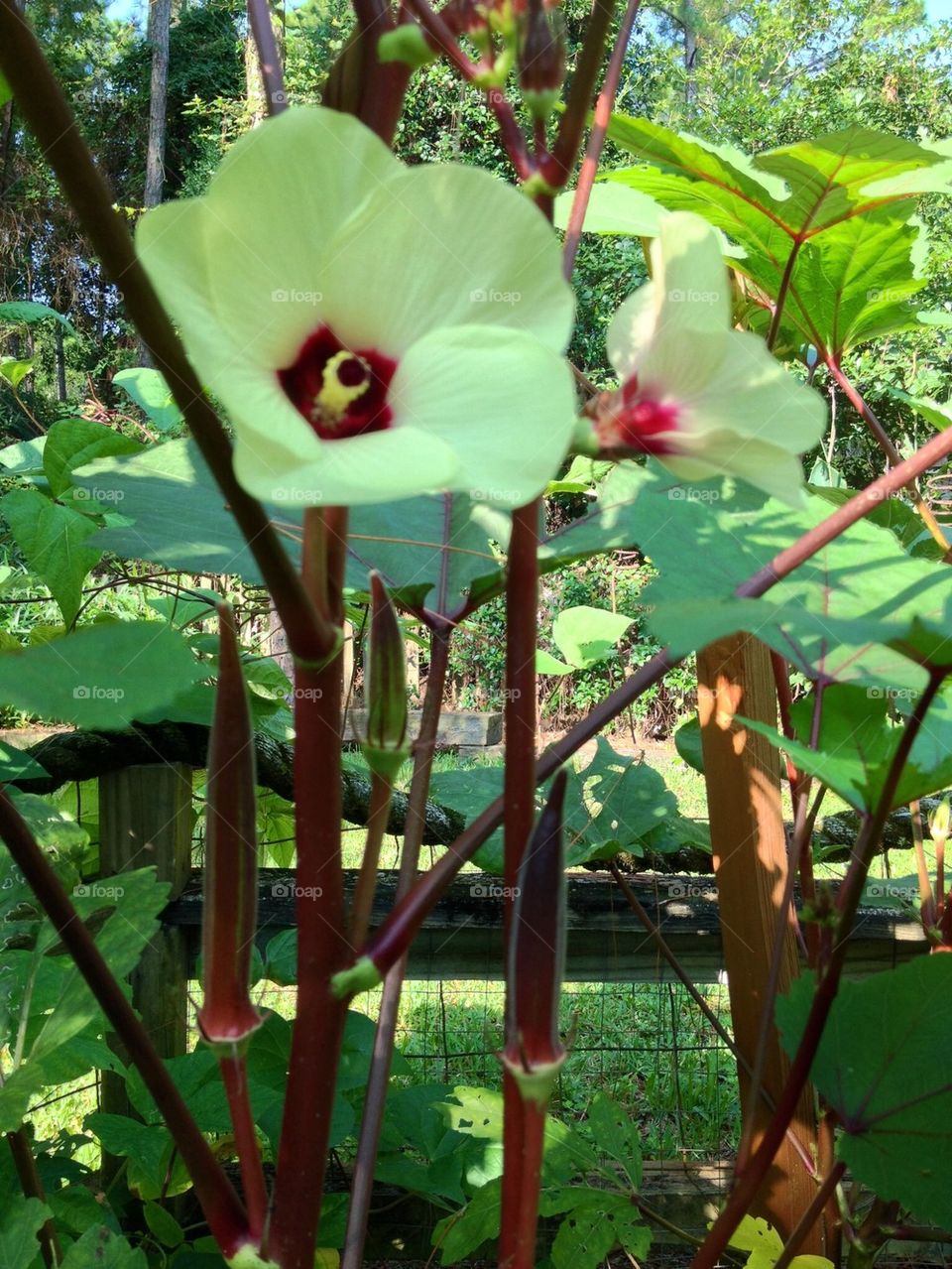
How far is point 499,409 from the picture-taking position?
0.25 meters

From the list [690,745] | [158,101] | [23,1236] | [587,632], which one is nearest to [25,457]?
[587,632]

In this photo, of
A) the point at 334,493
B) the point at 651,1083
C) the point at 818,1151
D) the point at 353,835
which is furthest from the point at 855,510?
the point at 353,835

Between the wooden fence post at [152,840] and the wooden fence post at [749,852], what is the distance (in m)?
0.65

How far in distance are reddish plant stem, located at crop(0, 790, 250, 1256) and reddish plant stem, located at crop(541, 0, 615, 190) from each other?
295mm

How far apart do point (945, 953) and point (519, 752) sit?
0.39 m

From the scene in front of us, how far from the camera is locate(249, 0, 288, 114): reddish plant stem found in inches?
14.6

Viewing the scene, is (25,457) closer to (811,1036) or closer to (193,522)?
(193,522)

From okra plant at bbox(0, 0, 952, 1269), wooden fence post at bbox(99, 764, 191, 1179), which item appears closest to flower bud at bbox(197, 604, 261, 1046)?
okra plant at bbox(0, 0, 952, 1269)

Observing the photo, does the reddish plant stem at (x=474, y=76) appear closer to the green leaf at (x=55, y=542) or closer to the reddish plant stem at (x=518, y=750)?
the reddish plant stem at (x=518, y=750)

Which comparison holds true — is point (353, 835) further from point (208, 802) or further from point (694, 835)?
point (208, 802)

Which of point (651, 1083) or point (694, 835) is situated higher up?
point (694, 835)

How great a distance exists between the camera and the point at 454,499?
2.09ft

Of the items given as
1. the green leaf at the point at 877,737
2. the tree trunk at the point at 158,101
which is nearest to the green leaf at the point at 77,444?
the green leaf at the point at 877,737

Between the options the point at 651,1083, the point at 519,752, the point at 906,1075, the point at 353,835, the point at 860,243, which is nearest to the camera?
the point at 519,752
